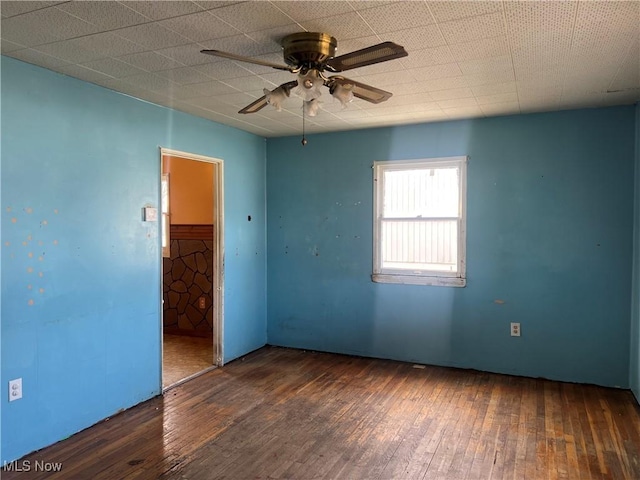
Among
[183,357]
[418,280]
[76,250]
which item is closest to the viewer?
[76,250]

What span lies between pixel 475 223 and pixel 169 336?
12.8ft

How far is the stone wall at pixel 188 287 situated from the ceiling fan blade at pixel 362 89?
3605mm

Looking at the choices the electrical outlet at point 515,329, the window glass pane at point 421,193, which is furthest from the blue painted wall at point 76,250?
the electrical outlet at point 515,329

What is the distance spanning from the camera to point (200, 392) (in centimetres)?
382

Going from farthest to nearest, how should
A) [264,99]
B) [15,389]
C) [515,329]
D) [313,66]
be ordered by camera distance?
[515,329], [15,389], [264,99], [313,66]

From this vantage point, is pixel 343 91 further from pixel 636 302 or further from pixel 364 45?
pixel 636 302

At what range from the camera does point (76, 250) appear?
3074mm

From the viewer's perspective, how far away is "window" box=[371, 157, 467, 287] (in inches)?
173

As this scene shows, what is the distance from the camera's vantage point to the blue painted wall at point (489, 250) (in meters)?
3.85
